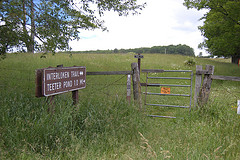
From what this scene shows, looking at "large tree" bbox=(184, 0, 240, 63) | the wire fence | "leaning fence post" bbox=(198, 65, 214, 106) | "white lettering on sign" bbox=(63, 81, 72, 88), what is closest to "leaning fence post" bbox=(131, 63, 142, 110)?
the wire fence

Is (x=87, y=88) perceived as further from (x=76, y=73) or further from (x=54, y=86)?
(x=54, y=86)

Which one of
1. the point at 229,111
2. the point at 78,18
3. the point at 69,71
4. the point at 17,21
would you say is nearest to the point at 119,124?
the point at 69,71

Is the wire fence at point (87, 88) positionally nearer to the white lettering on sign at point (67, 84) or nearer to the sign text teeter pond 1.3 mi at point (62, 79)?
the sign text teeter pond 1.3 mi at point (62, 79)

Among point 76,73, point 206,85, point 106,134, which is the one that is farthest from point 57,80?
point 206,85

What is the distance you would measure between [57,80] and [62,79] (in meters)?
0.20

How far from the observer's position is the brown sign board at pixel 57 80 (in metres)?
4.58

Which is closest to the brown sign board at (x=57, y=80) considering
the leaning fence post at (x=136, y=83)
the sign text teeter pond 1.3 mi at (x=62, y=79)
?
the sign text teeter pond 1.3 mi at (x=62, y=79)

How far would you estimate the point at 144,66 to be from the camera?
2217 cm

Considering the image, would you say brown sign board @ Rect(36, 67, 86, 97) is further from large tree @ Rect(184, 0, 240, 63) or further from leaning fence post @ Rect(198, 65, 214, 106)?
large tree @ Rect(184, 0, 240, 63)

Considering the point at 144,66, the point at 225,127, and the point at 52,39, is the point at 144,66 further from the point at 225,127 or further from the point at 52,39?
the point at 225,127

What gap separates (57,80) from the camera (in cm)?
495

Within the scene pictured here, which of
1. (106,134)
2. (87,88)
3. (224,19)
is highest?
(224,19)

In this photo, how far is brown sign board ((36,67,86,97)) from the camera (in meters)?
4.58

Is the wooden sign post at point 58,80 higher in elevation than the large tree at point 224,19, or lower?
lower
